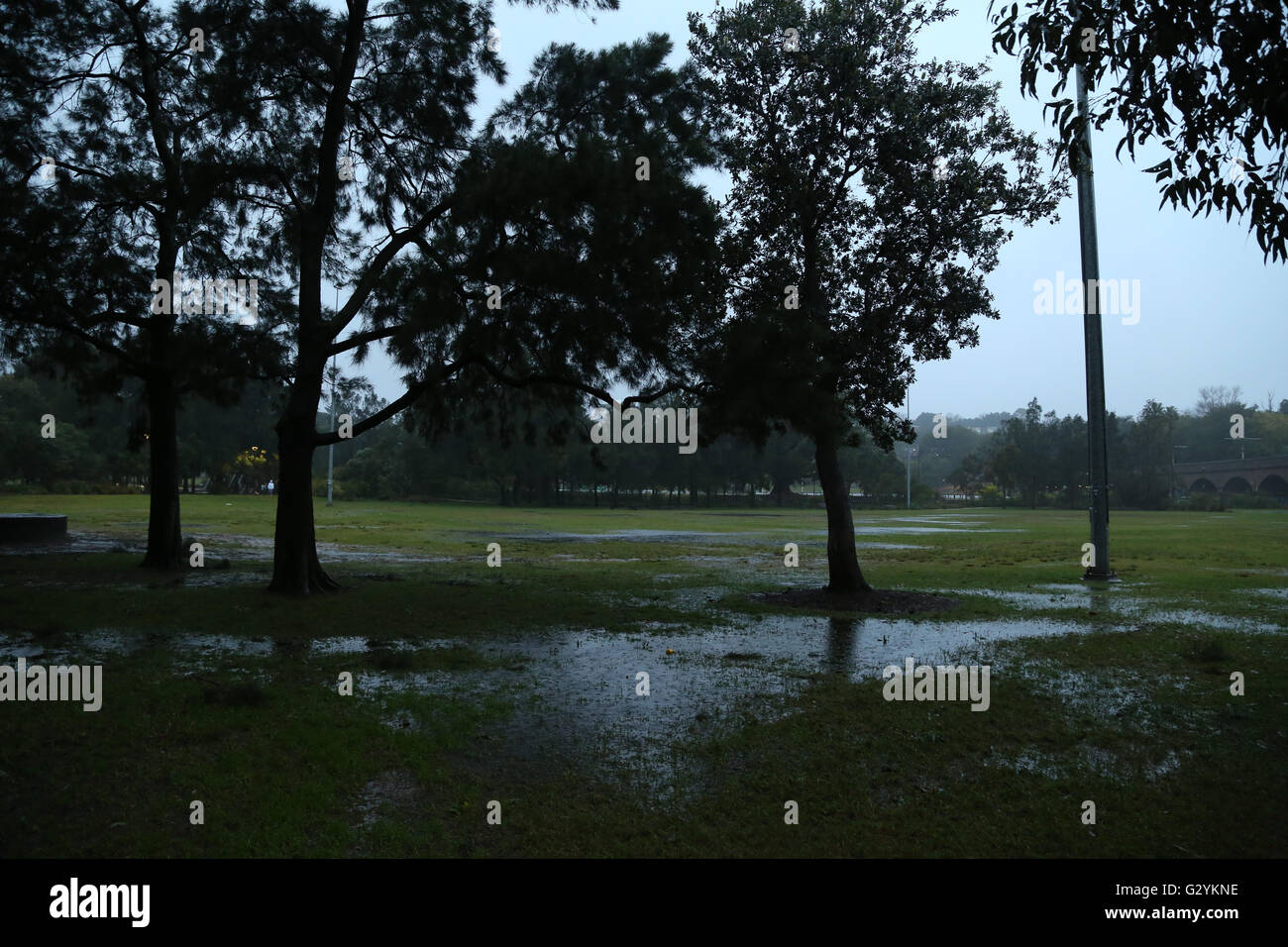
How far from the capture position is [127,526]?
96.9 feet

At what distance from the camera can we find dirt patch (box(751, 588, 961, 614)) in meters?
13.6

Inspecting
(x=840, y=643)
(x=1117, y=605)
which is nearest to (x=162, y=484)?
(x=840, y=643)

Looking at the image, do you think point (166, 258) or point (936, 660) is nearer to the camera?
point (936, 660)

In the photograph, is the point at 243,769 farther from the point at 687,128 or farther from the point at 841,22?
the point at 841,22

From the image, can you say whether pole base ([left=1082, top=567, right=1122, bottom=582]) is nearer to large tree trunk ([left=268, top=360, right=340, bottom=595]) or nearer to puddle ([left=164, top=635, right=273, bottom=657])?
large tree trunk ([left=268, top=360, right=340, bottom=595])

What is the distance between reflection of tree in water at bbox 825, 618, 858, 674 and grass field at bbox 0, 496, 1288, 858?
0.08m

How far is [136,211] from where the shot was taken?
1507cm

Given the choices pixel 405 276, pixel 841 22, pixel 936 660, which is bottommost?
pixel 936 660

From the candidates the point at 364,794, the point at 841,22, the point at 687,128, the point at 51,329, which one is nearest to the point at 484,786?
the point at 364,794

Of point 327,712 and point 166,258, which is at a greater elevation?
point 166,258

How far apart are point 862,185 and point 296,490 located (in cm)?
1034

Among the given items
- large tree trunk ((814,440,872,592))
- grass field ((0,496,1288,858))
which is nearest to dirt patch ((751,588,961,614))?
large tree trunk ((814,440,872,592))

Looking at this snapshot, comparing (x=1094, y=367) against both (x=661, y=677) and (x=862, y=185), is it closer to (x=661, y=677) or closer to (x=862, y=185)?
(x=862, y=185)
